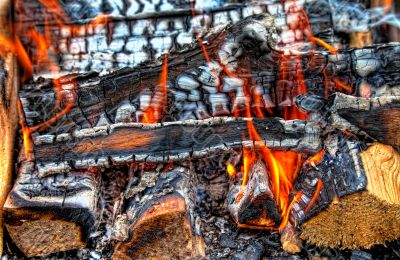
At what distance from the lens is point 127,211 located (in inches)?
85.8

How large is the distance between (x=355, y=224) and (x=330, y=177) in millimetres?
245

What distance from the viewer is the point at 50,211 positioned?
7.09 feet

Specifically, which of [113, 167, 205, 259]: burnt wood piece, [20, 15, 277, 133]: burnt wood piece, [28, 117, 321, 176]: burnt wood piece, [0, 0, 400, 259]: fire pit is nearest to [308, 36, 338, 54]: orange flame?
[0, 0, 400, 259]: fire pit

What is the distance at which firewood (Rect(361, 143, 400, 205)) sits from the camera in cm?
202

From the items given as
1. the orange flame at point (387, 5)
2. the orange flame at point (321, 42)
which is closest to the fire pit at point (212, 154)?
the orange flame at point (321, 42)

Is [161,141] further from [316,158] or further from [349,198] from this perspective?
[349,198]

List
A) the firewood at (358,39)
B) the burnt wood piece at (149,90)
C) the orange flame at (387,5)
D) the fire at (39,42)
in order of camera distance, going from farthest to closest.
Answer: the orange flame at (387,5) → the firewood at (358,39) → the fire at (39,42) → the burnt wood piece at (149,90)

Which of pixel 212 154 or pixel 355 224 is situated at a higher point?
pixel 212 154

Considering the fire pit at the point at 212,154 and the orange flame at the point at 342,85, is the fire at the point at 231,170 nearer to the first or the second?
the fire pit at the point at 212,154

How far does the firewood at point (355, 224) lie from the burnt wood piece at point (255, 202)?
0.18m

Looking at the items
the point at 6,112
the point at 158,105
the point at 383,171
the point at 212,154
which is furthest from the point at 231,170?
the point at 6,112

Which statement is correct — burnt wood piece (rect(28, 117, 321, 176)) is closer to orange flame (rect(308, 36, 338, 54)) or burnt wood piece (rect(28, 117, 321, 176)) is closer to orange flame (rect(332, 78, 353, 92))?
orange flame (rect(332, 78, 353, 92))

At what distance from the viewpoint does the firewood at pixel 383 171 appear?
2.02 meters

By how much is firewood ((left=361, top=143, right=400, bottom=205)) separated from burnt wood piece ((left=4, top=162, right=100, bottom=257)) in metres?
1.34
